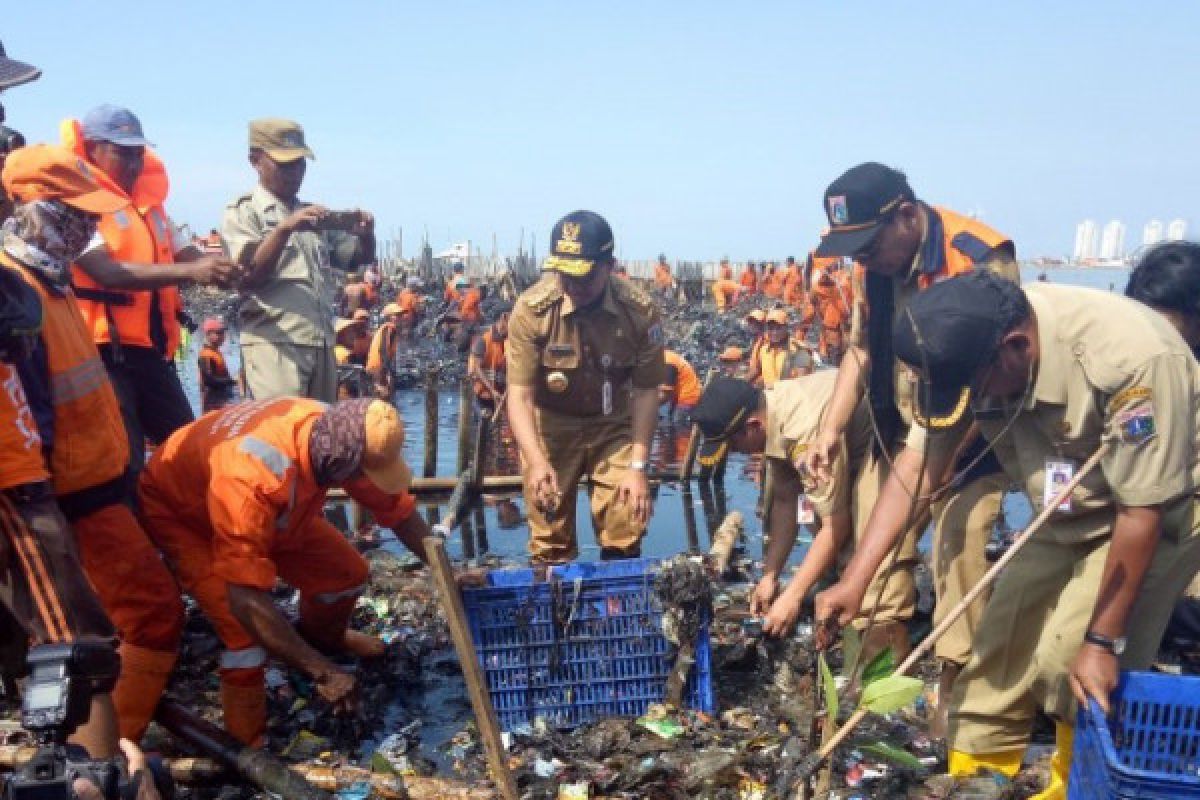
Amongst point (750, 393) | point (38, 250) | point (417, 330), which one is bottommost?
point (417, 330)

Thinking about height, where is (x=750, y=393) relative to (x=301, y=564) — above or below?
above

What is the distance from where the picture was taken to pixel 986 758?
3.41m

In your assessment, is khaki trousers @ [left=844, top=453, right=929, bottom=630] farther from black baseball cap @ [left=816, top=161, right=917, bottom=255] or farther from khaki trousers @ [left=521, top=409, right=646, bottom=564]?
khaki trousers @ [left=521, top=409, right=646, bottom=564]

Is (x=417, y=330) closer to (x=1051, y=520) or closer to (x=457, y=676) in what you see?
(x=457, y=676)

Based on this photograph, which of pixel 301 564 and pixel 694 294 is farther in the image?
pixel 694 294

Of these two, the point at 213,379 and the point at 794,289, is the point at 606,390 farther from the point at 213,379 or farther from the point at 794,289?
the point at 794,289

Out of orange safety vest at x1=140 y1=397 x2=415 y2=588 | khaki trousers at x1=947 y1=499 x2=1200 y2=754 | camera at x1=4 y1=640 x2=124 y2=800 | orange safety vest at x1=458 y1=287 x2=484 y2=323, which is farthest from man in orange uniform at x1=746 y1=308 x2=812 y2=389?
orange safety vest at x1=458 y1=287 x2=484 y2=323

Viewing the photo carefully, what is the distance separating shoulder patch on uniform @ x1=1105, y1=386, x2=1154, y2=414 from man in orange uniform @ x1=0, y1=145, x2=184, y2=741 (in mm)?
3197

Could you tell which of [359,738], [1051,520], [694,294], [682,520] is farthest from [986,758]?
[694,294]

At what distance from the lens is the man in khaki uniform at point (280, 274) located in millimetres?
5368

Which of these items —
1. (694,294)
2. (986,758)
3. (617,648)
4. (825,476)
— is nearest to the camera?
(986,758)

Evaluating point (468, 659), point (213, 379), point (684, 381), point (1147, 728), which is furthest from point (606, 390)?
point (213, 379)

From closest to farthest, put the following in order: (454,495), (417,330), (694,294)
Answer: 1. (454,495)
2. (417,330)
3. (694,294)

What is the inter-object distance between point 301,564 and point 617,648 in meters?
1.51
